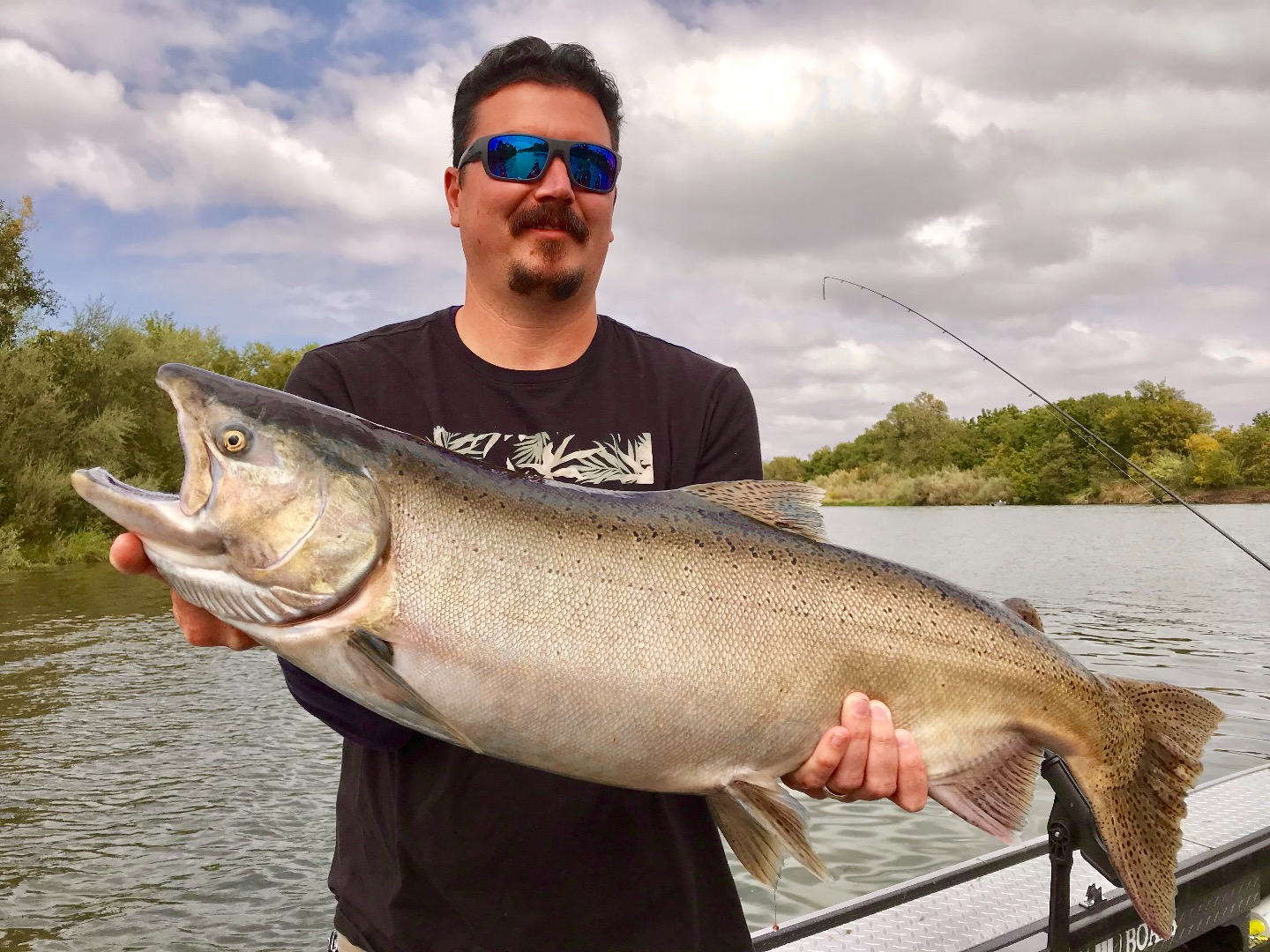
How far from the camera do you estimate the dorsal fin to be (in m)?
2.68

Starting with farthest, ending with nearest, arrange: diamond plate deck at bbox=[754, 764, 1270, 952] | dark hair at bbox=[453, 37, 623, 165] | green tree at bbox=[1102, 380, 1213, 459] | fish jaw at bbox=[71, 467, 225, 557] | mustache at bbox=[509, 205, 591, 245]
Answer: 1. green tree at bbox=[1102, 380, 1213, 459]
2. diamond plate deck at bbox=[754, 764, 1270, 952]
3. dark hair at bbox=[453, 37, 623, 165]
4. mustache at bbox=[509, 205, 591, 245]
5. fish jaw at bbox=[71, 467, 225, 557]

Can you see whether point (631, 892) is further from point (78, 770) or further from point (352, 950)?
point (78, 770)

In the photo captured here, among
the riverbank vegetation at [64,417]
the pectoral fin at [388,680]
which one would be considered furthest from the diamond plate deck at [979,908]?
the riverbank vegetation at [64,417]

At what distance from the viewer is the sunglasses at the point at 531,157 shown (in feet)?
9.32

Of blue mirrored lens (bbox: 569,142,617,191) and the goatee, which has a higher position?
blue mirrored lens (bbox: 569,142,617,191)

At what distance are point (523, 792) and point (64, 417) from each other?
1445 inches

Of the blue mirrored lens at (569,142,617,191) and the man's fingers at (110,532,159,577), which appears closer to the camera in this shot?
the man's fingers at (110,532,159,577)

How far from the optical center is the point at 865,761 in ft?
8.11

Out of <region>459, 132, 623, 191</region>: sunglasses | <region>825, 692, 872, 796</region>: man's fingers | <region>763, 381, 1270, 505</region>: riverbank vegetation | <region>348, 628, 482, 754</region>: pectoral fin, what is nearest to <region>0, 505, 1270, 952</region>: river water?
<region>825, 692, 872, 796</region>: man's fingers

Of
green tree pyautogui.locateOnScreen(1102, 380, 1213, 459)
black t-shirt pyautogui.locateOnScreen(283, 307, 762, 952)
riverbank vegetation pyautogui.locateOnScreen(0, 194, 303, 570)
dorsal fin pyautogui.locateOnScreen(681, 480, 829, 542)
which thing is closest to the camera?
black t-shirt pyautogui.locateOnScreen(283, 307, 762, 952)

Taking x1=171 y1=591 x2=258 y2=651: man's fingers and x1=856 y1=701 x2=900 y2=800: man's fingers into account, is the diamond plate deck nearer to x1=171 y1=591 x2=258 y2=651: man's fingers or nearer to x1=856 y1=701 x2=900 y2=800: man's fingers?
x1=856 y1=701 x2=900 y2=800: man's fingers

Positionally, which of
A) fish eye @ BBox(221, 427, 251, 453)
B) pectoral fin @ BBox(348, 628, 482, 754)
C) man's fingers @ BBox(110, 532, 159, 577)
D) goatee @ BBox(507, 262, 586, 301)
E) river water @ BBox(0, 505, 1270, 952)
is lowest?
river water @ BBox(0, 505, 1270, 952)

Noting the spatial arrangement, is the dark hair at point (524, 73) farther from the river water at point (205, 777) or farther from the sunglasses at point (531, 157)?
the river water at point (205, 777)

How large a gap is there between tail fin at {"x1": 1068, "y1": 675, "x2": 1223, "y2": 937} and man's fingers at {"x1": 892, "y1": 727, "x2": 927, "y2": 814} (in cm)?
60
